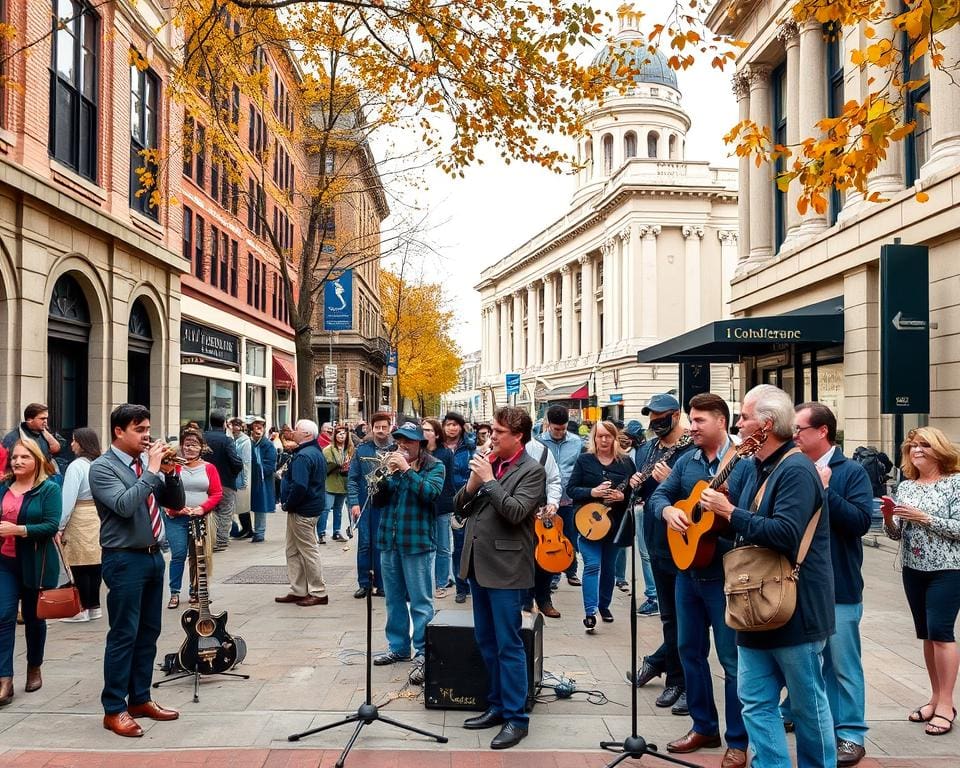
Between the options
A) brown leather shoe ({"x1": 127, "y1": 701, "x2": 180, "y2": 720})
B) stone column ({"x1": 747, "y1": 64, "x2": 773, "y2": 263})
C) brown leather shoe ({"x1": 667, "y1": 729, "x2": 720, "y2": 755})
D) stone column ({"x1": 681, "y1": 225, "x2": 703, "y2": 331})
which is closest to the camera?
brown leather shoe ({"x1": 667, "y1": 729, "x2": 720, "y2": 755})

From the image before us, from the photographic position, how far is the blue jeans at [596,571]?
8.12 meters

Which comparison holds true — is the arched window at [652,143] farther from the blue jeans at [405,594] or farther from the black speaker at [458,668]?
the black speaker at [458,668]

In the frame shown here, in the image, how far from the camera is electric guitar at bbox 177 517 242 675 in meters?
6.34

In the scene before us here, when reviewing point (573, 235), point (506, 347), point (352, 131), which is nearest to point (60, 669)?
point (352, 131)

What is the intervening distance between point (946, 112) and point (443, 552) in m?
11.8

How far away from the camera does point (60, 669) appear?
6.68m

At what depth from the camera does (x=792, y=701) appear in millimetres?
4027

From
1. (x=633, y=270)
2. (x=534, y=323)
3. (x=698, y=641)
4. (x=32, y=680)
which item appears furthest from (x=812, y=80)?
(x=534, y=323)

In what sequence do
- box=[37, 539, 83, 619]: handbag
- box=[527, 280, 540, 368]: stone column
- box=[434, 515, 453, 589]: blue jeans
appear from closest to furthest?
box=[37, 539, 83, 619]: handbag → box=[434, 515, 453, 589]: blue jeans → box=[527, 280, 540, 368]: stone column

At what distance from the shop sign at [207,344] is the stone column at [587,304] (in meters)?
37.5

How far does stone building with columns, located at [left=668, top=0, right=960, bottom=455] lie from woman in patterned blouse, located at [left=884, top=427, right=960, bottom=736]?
9.18m

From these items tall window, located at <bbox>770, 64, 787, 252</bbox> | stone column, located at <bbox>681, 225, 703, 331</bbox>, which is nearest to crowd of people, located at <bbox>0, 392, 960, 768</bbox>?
tall window, located at <bbox>770, 64, 787, 252</bbox>

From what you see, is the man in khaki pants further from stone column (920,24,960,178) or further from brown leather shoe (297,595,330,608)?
stone column (920,24,960,178)

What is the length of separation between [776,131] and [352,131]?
12.6 m
